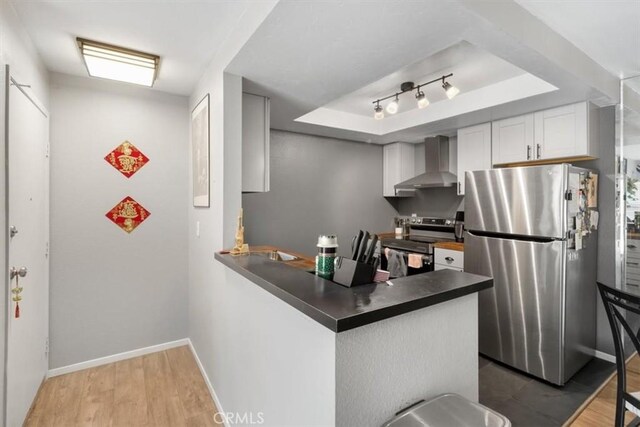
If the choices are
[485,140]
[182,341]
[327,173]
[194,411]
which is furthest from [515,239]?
[182,341]

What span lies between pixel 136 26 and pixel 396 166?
3261 mm

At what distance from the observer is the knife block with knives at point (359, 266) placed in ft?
3.95

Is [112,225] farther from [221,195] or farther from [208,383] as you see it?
[208,383]

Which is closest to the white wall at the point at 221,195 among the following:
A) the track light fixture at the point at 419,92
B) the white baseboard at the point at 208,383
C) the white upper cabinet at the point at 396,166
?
the white baseboard at the point at 208,383

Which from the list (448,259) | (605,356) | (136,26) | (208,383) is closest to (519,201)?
(448,259)

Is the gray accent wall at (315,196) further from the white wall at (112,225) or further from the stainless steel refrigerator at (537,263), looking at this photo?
the stainless steel refrigerator at (537,263)

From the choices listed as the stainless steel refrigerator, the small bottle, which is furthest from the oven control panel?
the small bottle

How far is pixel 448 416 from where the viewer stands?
1007 millimetres

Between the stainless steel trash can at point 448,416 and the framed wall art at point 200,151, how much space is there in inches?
70.0

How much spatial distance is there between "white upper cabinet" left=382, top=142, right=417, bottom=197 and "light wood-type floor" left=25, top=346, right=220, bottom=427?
3123mm

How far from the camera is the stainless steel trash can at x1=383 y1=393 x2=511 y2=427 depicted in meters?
0.96

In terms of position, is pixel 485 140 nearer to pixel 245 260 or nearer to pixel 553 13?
pixel 553 13

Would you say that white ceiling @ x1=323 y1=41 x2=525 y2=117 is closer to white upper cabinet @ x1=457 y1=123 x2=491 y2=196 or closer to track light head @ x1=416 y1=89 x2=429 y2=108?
track light head @ x1=416 y1=89 x2=429 y2=108

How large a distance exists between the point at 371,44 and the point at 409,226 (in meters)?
3.10
